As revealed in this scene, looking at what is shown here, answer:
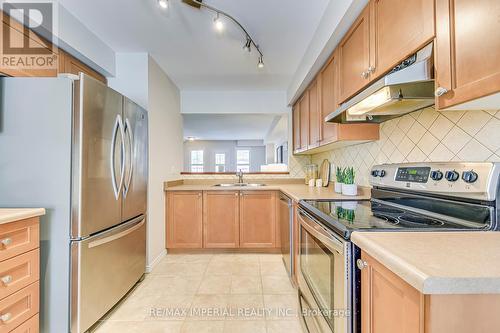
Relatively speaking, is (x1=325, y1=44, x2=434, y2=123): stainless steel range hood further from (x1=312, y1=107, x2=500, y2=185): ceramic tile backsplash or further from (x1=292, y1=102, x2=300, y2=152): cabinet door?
(x1=292, y1=102, x2=300, y2=152): cabinet door

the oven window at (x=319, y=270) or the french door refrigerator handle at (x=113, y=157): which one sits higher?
the french door refrigerator handle at (x=113, y=157)

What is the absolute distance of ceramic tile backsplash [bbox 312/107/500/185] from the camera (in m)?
1.05

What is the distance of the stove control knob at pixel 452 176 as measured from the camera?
106 cm

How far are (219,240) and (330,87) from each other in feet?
7.37

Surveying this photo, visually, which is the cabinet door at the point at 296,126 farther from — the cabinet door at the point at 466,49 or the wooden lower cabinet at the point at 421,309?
the wooden lower cabinet at the point at 421,309

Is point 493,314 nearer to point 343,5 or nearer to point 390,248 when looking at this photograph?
point 390,248

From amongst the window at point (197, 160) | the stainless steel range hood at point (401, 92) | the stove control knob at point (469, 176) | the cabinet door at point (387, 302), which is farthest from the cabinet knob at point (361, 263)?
the window at point (197, 160)

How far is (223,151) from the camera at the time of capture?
9469 millimetres

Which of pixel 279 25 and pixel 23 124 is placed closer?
pixel 23 124

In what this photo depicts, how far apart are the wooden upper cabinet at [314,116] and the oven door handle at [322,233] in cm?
101

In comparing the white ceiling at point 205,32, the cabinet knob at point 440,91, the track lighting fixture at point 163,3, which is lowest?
the cabinet knob at point 440,91

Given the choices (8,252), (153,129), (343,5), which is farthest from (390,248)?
(153,129)

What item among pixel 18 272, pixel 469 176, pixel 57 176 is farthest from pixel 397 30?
pixel 18 272

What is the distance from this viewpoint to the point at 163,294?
2.11m
